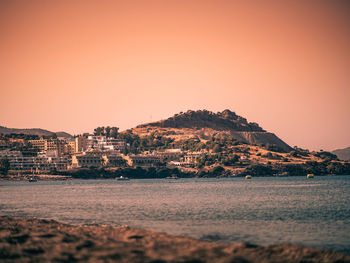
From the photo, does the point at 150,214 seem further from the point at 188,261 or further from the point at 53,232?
the point at 188,261

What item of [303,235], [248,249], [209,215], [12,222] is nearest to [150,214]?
[209,215]

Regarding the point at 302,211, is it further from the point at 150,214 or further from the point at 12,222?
the point at 12,222

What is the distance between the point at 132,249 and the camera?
30.7 metres

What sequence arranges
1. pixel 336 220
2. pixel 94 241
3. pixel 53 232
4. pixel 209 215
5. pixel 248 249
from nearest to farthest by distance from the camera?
pixel 248 249
pixel 94 241
pixel 53 232
pixel 336 220
pixel 209 215

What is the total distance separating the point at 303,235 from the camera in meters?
38.9

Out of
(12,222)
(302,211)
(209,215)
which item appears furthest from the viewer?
(302,211)

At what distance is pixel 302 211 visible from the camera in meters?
58.5

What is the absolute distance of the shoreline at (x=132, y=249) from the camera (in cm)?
2812

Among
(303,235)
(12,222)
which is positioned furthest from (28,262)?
(303,235)

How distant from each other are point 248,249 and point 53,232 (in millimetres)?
15657

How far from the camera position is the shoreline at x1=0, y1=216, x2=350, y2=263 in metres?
28.1

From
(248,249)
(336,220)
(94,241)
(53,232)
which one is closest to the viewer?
(248,249)

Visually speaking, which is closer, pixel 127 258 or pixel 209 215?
pixel 127 258

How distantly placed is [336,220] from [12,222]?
30.4 meters
